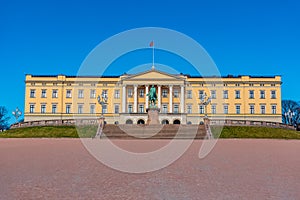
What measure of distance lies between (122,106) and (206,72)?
55.3 meters

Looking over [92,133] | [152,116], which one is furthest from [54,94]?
[92,133]

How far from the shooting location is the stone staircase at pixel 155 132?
30300mm

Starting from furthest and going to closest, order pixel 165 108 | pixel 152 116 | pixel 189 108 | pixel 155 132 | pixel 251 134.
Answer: pixel 189 108
pixel 165 108
pixel 152 116
pixel 251 134
pixel 155 132

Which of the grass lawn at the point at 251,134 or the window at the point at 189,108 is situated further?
the window at the point at 189,108

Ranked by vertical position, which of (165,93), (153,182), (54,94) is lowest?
(153,182)

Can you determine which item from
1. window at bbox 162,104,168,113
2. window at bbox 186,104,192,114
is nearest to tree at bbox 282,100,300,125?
window at bbox 186,104,192,114

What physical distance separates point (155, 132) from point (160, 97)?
36816 millimetres

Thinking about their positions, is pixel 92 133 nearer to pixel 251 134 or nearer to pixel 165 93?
pixel 251 134

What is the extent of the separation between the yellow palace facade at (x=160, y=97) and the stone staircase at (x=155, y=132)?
1349 inches

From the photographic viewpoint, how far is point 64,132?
114 feet

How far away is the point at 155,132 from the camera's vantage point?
3316cm

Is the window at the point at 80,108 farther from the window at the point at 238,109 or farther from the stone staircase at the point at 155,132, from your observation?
the stone staircase at the point at 155,132

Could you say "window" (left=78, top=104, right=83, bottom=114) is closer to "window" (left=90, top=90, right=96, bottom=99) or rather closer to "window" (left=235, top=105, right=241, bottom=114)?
"window" (left=90, top=90, right=96, bottom=99)

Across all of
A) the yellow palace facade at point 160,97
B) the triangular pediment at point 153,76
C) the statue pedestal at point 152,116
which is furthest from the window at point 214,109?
the statue pedestal at point 152,116
